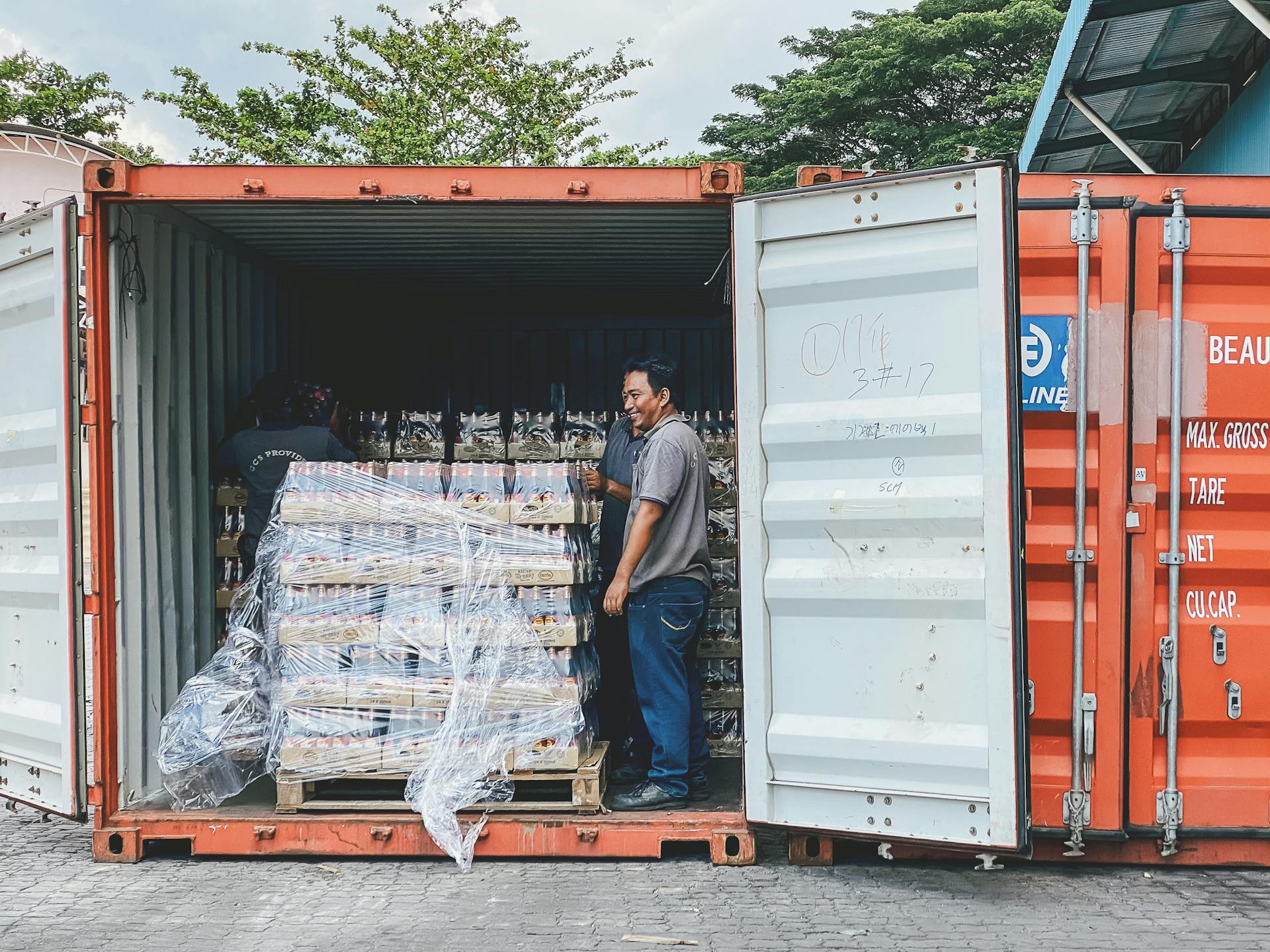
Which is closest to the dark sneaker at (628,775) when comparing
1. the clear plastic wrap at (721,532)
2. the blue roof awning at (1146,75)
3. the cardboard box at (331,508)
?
the clear plastic wrap at (721,532)

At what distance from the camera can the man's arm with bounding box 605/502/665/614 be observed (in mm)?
4707

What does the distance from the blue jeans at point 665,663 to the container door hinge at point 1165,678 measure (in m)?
1.95

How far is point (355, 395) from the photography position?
28.7ft

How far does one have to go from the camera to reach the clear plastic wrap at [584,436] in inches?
269

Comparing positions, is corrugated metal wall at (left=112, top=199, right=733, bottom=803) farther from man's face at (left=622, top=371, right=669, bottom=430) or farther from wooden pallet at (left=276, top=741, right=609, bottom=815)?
man's face at (left=622, top=371, right=669, bottom=430)

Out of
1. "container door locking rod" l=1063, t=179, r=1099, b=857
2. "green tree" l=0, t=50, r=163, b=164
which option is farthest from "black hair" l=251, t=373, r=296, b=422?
"green tree" l=0, t=50, r=163, b=164

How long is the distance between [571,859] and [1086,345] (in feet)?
10.2

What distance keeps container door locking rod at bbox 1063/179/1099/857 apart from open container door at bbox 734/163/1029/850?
58 cm

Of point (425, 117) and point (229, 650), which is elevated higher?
point (425, 117)

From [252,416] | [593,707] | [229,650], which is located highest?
[252,416]

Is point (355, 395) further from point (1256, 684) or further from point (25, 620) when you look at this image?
point (1256, 684)

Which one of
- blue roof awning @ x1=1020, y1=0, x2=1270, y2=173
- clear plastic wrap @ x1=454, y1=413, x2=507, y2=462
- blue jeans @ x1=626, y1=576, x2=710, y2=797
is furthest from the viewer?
blue roof awning @ x1=1020, y1=0, x2=1270, y2=173

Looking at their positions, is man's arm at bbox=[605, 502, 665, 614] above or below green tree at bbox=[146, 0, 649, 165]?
below

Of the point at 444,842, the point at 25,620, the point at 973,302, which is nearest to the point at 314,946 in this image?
the point at 444,842
